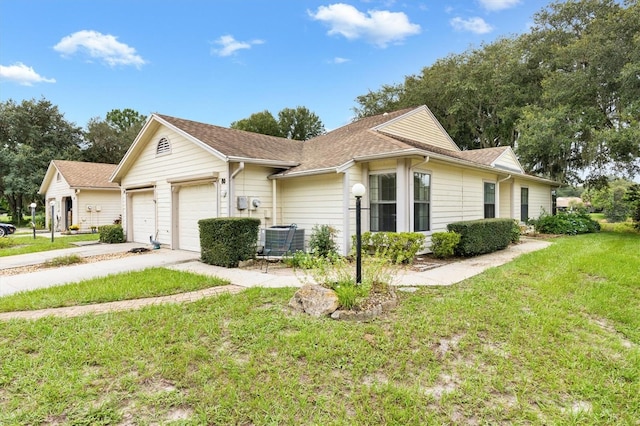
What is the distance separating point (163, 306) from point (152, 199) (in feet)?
30.4

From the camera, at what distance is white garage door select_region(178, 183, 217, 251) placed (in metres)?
10.2

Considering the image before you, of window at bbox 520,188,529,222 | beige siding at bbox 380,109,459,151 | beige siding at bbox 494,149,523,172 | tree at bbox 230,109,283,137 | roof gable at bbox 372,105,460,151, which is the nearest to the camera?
roof gable at bbox 372,105,460,151

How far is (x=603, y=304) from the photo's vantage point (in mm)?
4766

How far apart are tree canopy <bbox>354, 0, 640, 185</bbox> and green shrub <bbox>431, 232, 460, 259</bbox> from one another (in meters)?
9.79

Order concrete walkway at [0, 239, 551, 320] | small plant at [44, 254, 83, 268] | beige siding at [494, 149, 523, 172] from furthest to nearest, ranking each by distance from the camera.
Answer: beige siding at [494, 149, 523, 172], small plant at [44, 254, 83, 268], concrete walkway at [0, 239, 551, 320]

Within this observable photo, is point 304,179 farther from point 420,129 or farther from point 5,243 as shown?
point 5,243

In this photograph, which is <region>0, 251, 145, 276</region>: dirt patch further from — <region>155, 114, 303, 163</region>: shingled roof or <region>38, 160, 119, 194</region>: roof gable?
<region>38, 160, 119, 194</region>: roof gable

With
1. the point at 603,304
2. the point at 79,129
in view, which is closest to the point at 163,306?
the point at 603,304

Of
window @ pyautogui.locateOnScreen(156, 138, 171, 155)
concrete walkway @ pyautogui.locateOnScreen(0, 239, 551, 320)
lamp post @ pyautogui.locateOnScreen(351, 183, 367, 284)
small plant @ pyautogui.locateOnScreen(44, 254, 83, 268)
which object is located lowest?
concrete walkway @ pyautogui.locateOnScreen(0, 239, 551, 320)

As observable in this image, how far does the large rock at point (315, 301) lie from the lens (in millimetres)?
4391

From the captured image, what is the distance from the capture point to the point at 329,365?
10.3 ft

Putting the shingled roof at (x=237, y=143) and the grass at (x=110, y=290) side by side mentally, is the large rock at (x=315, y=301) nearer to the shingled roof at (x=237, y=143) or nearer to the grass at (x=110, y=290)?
the grass at (x=110, y=290)

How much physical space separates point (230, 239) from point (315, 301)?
3936 mm

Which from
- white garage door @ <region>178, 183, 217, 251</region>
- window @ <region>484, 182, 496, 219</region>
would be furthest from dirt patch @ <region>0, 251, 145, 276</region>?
window @ <region>484, 182, 496, 219</region>
